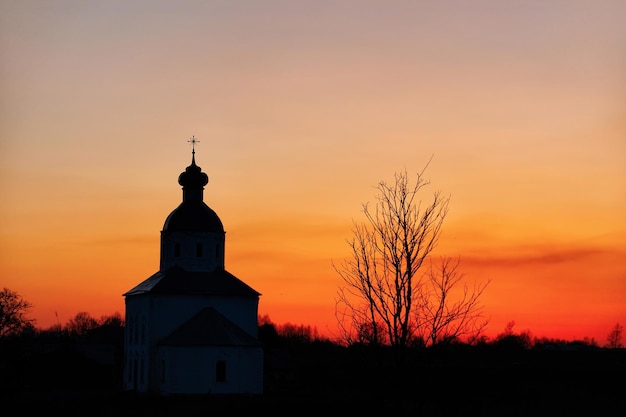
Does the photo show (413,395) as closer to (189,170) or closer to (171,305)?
(171,305)

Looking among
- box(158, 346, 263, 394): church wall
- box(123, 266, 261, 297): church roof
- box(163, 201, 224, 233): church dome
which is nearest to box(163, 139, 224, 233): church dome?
box(163, 201, 224, 233): church dome

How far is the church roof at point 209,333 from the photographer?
55875 mm

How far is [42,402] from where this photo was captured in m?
47.6

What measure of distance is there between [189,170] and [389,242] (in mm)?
42400

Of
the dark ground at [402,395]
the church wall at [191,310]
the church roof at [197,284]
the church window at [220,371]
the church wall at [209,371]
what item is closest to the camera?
the dark ground at [402,395]

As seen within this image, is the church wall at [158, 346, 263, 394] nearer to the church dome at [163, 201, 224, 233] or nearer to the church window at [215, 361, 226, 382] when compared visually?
the church window at [215, 361, 226, 382]

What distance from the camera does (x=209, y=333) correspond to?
2216 inches

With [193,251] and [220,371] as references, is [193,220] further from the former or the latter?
[220,371]

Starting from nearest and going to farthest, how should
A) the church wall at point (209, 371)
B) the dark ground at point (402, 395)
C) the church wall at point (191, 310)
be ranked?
the dark ground at point (402, 395) < the church wall at point (209, 371) < the church wall at point (191, 310)

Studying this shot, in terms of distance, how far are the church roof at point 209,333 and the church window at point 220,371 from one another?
1026 millimetres

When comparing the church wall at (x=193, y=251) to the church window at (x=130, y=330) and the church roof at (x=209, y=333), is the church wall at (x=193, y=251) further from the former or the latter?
the church window at (x=130, y=330)

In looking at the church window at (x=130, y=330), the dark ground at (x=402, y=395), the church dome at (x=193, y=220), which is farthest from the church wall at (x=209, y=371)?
the church dome at (x=193, y=220)

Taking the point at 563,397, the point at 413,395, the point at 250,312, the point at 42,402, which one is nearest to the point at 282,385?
the point at 250,312

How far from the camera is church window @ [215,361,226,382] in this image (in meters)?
55.2
